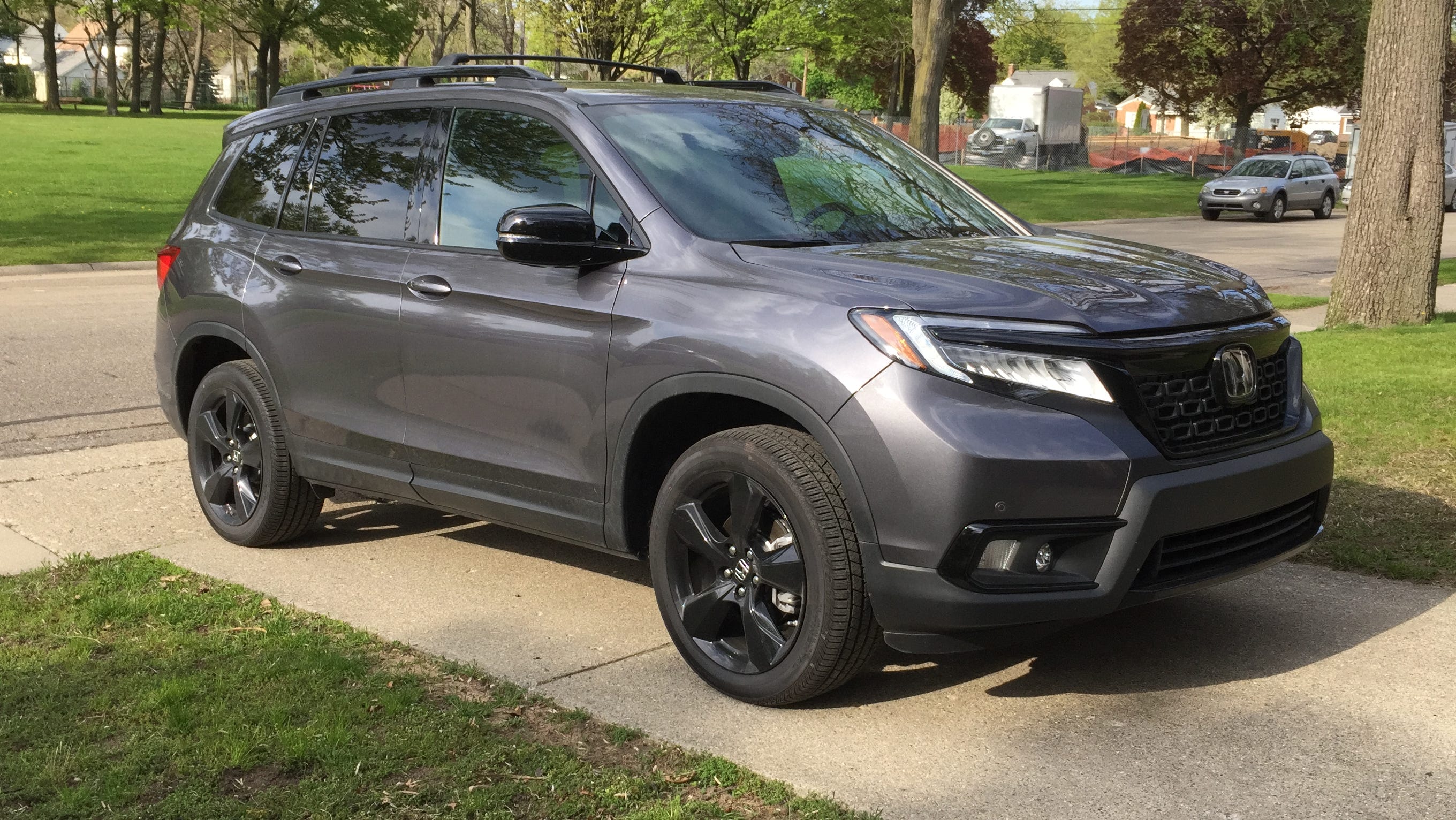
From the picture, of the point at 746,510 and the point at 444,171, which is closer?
the point at 746,510

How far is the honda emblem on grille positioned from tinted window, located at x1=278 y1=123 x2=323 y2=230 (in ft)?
11.4

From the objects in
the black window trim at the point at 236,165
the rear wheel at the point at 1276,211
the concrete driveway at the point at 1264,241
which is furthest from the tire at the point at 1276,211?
the black window trim at the point at 236,165

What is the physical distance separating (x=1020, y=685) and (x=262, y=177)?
145 inches

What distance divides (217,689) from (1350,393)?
662cm

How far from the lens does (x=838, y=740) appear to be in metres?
3.98

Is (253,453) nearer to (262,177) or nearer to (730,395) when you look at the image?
(262,177)

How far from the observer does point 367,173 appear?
5.50m

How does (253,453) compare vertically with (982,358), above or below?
below

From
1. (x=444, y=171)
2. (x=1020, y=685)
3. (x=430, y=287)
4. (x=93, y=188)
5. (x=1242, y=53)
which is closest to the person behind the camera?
(x=1020, y=685)

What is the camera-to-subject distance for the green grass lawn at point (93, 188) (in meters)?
19.2

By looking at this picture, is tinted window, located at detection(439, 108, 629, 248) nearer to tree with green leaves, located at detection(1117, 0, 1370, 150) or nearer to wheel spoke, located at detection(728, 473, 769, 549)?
wheel spoke, located at detection(728, 473, 769, 549)

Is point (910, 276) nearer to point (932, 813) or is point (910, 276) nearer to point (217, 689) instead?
point (932, 813)

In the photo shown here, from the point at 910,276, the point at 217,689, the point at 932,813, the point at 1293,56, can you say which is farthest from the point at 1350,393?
the point at 1293,56

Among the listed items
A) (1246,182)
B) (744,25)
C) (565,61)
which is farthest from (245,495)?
(744,25)
